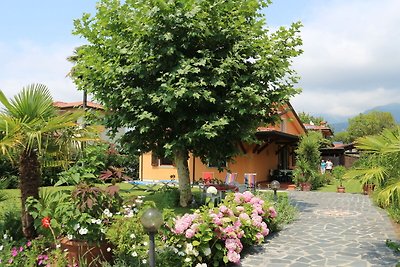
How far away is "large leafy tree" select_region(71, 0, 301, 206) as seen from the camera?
9039mm

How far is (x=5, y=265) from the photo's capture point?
4.87 meters

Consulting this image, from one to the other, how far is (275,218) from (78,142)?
477 cm

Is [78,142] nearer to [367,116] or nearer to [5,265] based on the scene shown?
[5,265]

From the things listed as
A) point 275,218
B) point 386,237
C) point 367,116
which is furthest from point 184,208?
point 367,116

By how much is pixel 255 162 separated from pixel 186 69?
44.5 ft

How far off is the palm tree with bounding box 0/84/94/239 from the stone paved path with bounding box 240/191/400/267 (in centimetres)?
351

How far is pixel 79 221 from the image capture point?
15.1ft

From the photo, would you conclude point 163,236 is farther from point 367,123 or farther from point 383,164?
point 367,123

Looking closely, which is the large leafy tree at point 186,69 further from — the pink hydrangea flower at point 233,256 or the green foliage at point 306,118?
the green foliage at point 306,118

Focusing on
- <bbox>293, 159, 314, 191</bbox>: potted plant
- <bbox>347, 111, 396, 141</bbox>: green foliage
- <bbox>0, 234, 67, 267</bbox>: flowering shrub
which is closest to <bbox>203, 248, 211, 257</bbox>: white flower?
<bbox>0, 234, 67, 267</bbox>: flowering shrub

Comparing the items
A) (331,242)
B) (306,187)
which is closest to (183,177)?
(331,242)

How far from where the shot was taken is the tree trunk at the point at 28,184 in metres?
5.32

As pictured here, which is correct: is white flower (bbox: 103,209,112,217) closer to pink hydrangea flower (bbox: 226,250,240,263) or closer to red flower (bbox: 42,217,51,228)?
red flower (bbox: 42,217,51,228)

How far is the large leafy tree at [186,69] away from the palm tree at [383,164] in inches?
160
